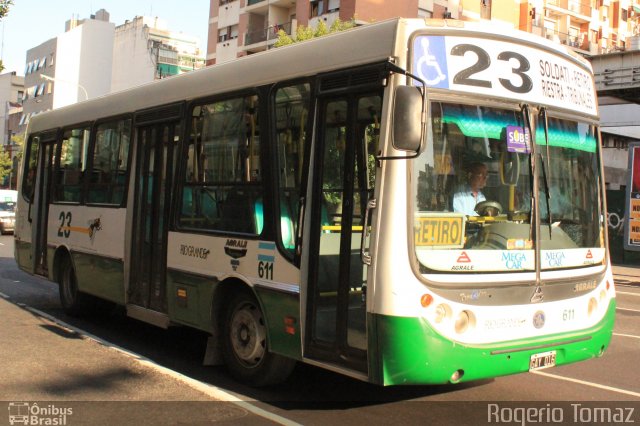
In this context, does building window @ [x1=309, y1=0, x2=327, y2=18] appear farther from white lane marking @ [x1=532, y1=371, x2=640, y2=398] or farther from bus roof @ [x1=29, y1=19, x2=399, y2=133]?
white lane marking @ [x1=532, y1=371, x2=640, y2=398]

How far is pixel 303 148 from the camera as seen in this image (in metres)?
5.95

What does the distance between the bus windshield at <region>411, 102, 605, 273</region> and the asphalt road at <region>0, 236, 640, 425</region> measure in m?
1.25

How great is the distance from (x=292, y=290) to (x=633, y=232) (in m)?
18.2

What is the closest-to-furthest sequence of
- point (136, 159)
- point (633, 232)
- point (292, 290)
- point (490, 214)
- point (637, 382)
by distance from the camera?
point (490, 214) → point (292, 290) → point (637, 382) → point (136, 159) → point (633, 232)

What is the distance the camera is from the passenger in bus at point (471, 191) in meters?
5.22

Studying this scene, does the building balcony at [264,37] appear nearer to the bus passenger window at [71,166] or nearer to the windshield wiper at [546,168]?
the bus passenger window at [71,166]

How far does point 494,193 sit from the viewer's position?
5.37 m

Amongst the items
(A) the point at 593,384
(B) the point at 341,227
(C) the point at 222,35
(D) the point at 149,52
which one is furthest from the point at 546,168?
(D) the point at 149,52

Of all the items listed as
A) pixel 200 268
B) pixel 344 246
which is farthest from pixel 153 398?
pixel 344 246

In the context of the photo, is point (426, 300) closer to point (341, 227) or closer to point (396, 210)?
point (396, 210)

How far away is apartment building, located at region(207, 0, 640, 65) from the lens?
4181cm

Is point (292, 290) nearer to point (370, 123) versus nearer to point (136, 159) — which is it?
point (370, 123)

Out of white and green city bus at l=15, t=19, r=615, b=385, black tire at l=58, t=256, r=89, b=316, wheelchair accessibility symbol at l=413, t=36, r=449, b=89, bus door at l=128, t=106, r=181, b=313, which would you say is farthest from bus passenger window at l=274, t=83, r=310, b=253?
black tire at l=58, t=256, r=89, b=316

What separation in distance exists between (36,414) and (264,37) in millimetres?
44311
